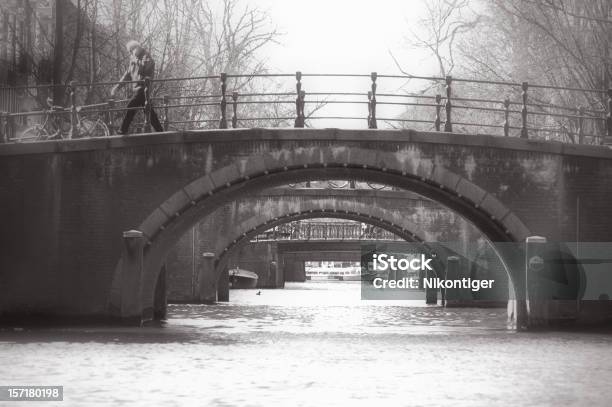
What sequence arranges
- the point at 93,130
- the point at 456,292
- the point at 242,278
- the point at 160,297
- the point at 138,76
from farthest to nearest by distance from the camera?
the point at 242,278
the point at 456,292
the point at 160,297
the point at 93,130
the point at 138,76

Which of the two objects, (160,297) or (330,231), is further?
(330,231)

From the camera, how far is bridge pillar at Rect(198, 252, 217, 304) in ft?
105

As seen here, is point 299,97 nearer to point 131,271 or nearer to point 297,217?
point 131,271

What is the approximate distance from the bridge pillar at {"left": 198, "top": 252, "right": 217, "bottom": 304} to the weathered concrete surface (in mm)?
11765

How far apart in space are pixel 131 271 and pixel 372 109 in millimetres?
4769

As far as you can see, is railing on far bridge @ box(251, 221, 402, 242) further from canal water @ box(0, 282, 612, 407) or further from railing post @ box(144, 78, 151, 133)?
railing post @ box(144, 78, 151, 133)

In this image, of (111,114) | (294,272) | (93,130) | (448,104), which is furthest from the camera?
(294,272)

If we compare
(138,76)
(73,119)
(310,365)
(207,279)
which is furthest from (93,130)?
(207,279)

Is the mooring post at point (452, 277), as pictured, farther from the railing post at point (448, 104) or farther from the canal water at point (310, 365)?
the railing post at point (448, 104)

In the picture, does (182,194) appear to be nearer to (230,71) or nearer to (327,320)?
(327,320)

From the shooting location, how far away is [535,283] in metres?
20.3

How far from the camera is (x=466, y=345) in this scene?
17.3m

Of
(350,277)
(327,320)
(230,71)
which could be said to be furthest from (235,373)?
(350,277)

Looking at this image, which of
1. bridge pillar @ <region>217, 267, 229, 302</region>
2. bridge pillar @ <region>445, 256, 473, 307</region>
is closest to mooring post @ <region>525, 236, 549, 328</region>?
bridge pillar @ <region>445, 256, 473, 307</region>
